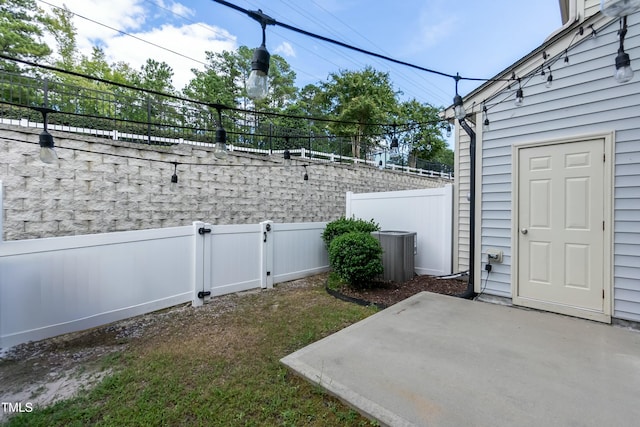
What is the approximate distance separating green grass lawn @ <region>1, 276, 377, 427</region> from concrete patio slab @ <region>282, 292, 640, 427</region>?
0.20 metres

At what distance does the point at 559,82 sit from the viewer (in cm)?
335

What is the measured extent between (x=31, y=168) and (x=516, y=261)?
6347 mm

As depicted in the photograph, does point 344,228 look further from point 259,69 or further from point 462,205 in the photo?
point 259,69

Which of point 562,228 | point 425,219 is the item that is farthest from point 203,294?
point 562,228

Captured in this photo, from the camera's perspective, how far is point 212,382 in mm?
2154

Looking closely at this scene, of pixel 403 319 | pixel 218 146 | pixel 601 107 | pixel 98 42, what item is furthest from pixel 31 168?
pixel 98 42

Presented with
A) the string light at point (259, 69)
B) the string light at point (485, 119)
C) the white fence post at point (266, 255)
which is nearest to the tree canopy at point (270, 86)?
the white fence post at point (266, 255)

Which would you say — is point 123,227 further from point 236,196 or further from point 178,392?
point 178,392

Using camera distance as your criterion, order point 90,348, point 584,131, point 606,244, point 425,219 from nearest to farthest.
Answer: point 90,348
point 606,244
point 584,131
point 425,219

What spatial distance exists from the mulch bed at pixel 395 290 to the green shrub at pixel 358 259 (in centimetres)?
21

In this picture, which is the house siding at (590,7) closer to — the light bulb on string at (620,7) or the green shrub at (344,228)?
the light bulb on string at (620,7)

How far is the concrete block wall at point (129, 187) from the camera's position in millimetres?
3557

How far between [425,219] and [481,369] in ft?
11.1

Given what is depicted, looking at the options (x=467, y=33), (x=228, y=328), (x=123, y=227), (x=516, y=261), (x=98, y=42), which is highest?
(x=98, y=42)
